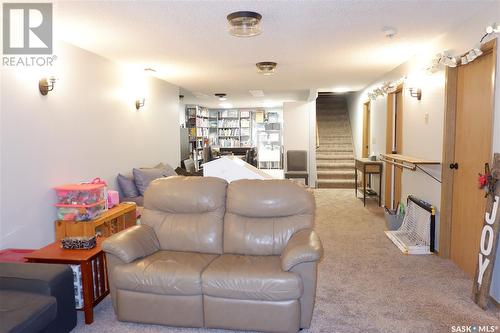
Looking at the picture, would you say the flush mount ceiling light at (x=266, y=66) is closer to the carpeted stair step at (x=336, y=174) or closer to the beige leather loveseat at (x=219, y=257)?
the beige leather loveseat at (x=219, y=257)

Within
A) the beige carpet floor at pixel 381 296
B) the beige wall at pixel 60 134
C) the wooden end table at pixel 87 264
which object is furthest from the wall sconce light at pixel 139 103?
the beige carpet floor at pixel 381 296

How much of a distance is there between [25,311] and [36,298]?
151mm

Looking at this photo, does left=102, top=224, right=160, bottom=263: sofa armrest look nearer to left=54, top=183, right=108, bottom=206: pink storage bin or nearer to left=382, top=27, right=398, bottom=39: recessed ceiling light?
left=54, top=183, right=108, bottom=206: pink storage bin

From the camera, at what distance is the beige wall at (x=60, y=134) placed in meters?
3.06

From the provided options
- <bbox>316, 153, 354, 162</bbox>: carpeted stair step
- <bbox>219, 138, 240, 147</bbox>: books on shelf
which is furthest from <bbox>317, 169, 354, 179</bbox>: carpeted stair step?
<bbox>219, 138, 240, 147</bbox>: books on shelf

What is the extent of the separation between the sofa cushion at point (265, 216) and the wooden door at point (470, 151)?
1.52 meters

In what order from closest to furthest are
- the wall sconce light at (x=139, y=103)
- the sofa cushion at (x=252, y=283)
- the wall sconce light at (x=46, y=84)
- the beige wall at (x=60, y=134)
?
the sofa cushion at (x=252, y=283)
the beige wall at (x=60, y=134)
the wall sconce light at (x=46, y=84)
the wall sconce light at (x=139, y=103)

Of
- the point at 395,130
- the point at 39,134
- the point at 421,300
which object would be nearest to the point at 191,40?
the point at 39,134

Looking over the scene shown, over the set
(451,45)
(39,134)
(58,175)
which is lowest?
(58,175)

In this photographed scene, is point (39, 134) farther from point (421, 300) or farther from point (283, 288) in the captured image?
point (421, 300)

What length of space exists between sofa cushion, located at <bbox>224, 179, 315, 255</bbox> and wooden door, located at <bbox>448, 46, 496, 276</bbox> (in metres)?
1.52

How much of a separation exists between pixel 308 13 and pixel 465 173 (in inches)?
81.4

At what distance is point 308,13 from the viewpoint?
2.98 meters

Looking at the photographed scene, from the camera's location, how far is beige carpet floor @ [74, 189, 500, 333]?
249cm
